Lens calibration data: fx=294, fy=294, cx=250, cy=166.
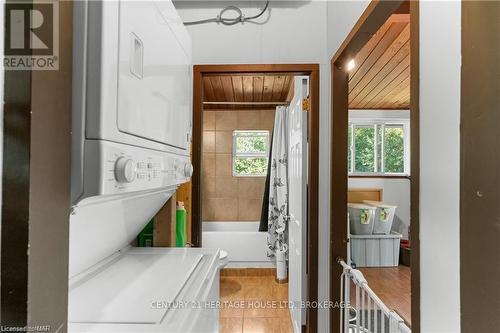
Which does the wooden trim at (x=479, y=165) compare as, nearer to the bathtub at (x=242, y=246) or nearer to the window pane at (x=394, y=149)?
the bathtub at (x=242, y=246)

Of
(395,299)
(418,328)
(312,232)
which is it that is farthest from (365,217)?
(418,328)

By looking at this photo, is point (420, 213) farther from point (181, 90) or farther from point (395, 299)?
point (395, 299)

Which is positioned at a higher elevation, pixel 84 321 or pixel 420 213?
pixel 420 213

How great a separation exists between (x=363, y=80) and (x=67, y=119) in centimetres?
306

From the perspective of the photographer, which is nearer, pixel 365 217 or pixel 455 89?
pixel 455 89

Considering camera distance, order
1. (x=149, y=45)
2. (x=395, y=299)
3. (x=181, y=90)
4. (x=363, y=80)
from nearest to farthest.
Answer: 1. (x=149, y=45)
2. (x=181, y=90)
3. (x=395, y=299)
4. (x=363, y=80)

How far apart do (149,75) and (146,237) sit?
933mm

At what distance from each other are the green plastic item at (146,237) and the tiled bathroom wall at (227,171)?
316cm

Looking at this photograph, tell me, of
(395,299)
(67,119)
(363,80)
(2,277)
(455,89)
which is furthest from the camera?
(363,80)

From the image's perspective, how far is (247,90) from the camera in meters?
3.61

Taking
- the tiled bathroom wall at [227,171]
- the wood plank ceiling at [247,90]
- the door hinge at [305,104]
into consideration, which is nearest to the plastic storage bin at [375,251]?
the tiled bathroom wall at [227,171]

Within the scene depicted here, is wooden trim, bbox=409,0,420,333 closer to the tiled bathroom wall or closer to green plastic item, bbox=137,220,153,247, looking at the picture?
green plastic item, bbox=137,220,153,247

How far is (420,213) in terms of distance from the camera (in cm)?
84

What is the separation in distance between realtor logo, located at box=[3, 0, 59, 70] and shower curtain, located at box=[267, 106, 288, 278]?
269 cm
